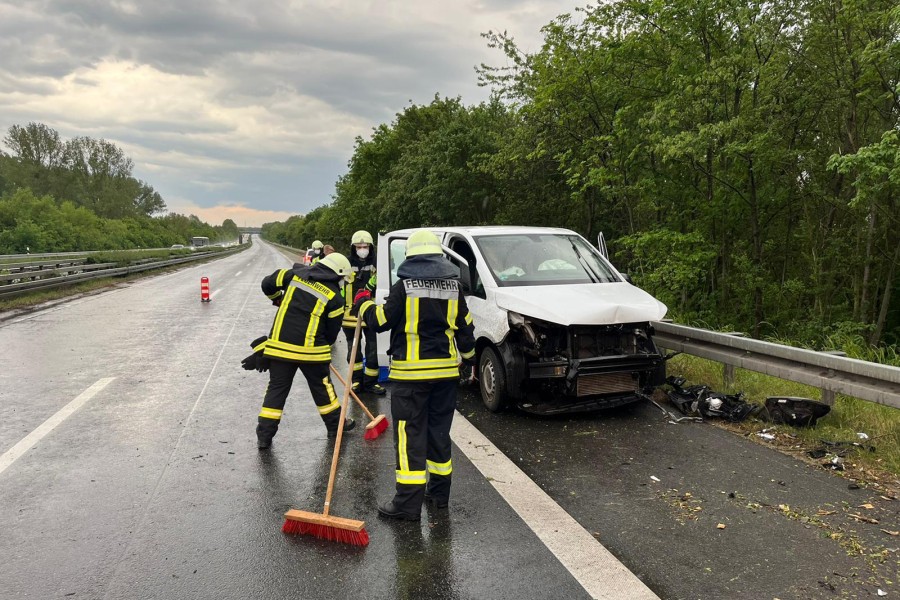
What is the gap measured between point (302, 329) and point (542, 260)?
3023 mm

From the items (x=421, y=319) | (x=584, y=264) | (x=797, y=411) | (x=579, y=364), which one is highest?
(x=584, y=264)

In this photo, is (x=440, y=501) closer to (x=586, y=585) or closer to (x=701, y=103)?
(x=586, y=585)

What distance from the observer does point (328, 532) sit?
11.3 feet

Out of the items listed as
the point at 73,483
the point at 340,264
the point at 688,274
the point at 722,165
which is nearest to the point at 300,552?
the point at 73,483

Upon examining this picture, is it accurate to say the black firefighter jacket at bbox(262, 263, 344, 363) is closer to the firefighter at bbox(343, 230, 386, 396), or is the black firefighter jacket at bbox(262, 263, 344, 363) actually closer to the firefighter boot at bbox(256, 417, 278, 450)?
the firefighter boot at bbox(256, 417, 278, 450)

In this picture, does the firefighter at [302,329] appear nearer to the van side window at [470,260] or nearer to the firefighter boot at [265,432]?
the firefighter boot at [265,432]

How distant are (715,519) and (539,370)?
2.18 m

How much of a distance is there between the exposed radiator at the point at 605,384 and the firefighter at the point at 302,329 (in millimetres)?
2368

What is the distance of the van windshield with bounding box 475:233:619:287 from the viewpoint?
642cm

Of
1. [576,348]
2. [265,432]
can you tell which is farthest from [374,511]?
[576,348]

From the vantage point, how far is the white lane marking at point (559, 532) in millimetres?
2946

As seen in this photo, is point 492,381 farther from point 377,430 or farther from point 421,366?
point 421,366

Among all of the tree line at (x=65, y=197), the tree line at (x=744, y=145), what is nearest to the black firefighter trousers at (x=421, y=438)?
the tree line at (x=744, y=145)

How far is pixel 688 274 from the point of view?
10.3m
